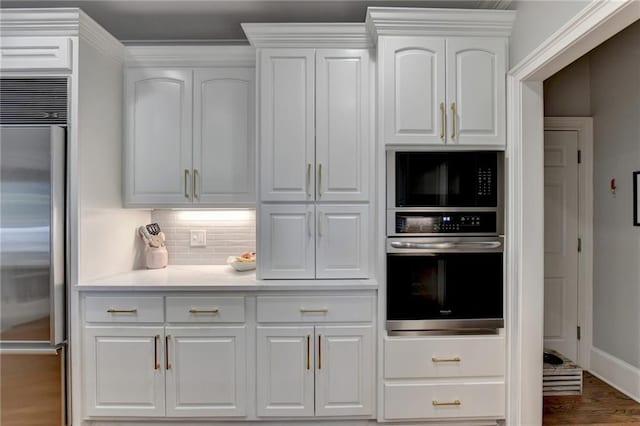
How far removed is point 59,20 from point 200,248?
1.69m

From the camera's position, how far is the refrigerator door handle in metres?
2.09

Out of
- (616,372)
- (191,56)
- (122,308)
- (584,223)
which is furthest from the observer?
(584,223)

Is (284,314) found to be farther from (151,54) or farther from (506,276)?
(151,54)

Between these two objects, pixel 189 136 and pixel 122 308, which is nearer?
pixel 122 308

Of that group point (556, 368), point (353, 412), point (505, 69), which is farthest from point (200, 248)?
point (556, 368)

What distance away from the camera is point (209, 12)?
2.42 m

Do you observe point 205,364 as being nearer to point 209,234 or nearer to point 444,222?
point 209,234

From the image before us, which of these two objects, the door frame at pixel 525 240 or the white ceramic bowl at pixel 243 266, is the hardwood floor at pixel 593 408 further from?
the white ceramic bowl at pixel 243 266

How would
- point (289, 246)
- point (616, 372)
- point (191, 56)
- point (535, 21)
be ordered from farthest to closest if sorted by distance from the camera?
point (616, 372), point (191, 56), point (289, 246), point (535, 21)

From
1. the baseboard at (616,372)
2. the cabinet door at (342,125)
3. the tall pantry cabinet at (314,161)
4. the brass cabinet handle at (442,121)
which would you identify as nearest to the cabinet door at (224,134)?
the tall pantry cabinet at (314,161)

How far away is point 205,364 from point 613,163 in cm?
327

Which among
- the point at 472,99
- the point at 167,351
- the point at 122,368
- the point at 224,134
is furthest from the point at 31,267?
the point at 472,99

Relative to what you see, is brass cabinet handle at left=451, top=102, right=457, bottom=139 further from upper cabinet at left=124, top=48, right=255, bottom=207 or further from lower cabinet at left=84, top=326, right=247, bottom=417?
lower cabinet at left=84, top=326, right=247, bottom=417

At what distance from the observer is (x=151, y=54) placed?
252 centimetres
